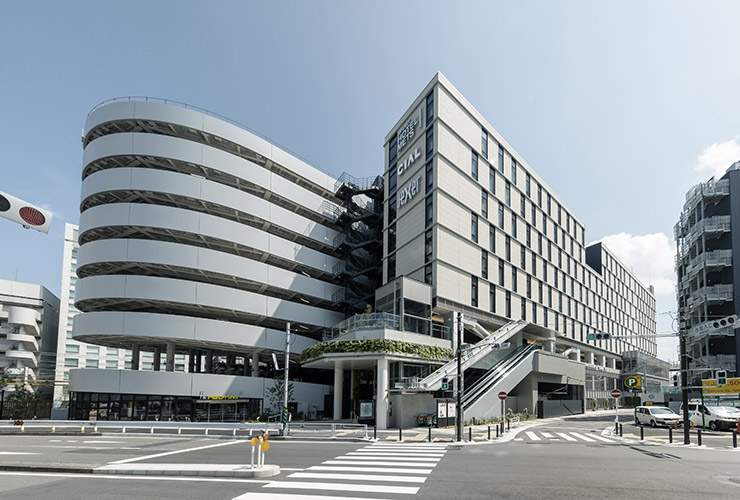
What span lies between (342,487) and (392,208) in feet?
154

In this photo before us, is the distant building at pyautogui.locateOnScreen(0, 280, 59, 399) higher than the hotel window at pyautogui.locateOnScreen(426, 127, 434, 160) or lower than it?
lower

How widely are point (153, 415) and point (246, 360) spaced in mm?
14336

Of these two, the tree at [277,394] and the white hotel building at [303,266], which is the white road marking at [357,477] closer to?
the white hotel building at [303,266]

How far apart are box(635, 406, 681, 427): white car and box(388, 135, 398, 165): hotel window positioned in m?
35.8

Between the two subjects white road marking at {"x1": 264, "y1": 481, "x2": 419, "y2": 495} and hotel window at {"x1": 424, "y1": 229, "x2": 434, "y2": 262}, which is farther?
hotel window at {"x1": 424, "y1": 229, "x2": 434, "y2": 262}

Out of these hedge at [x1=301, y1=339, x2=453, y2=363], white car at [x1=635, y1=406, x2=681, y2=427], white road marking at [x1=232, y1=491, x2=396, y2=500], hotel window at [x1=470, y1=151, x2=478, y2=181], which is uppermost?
hotel window at [x1=470, y1=151, x2=478, y2=181]

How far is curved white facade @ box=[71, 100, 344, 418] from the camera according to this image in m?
48.3

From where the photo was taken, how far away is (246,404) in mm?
51562

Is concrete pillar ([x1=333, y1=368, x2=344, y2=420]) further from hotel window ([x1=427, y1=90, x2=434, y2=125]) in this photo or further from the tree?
hotel window ([x1=427, y1=90, x2=434, y2=125])

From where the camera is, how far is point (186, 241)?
5319 centimetres

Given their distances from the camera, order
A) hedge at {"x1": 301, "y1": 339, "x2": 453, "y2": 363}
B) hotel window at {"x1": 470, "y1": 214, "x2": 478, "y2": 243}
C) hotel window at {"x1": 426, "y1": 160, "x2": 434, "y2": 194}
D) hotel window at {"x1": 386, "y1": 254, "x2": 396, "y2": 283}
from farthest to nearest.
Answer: hotel window at {"x1": 386, "y1": 254, "x2": 396, "y2": 283}, hotel window at {"x1": 470, "y1": 214, "x2": 478, "y2": 243}, hotel window at {"x1": 426, "y1": 160, "x2": 434, "y2": 194}, hedge at {"x1": 301, "y1": 339, "x2": 453, "y2": 363}

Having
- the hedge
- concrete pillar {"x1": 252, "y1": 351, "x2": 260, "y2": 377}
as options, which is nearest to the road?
the hedge

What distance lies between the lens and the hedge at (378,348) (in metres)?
38.4

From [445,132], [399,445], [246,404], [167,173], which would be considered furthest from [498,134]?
[399,445]
